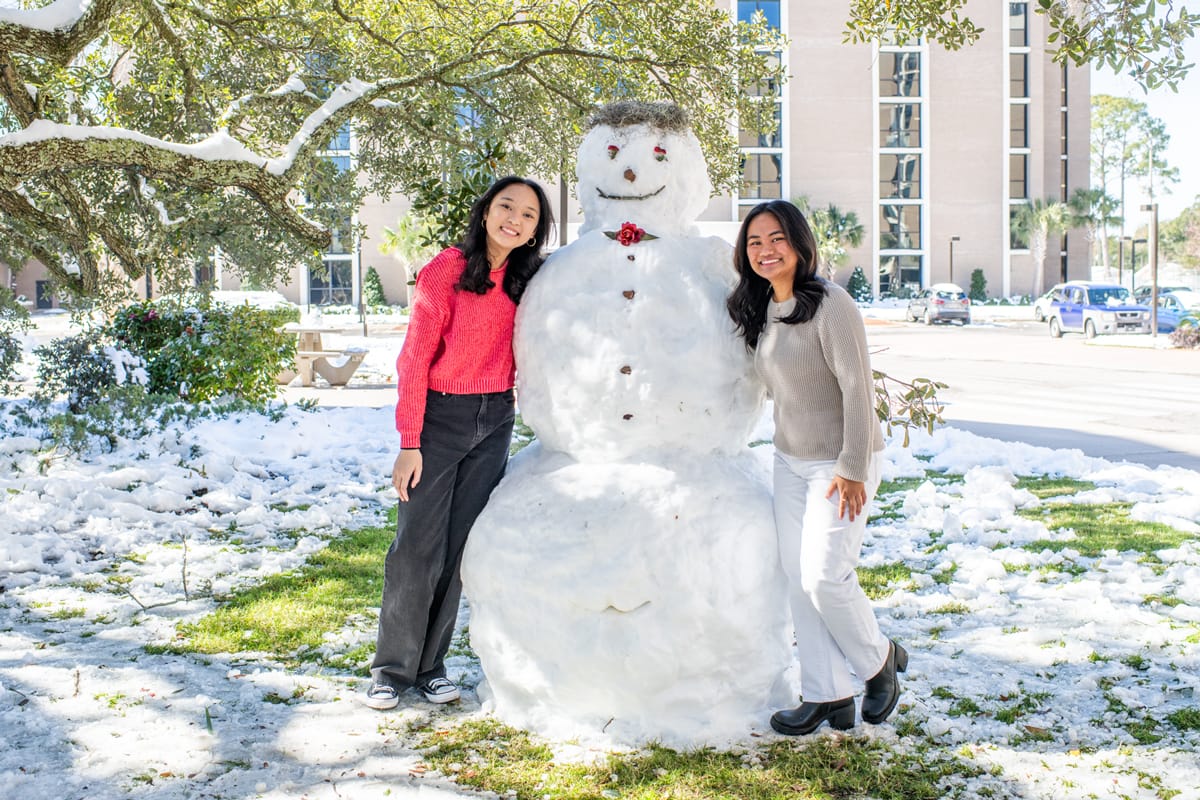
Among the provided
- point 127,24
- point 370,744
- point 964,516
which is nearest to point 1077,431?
point 964,516

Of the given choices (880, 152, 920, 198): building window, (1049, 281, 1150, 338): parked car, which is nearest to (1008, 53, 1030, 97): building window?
(880, 152, 920, 198): building window

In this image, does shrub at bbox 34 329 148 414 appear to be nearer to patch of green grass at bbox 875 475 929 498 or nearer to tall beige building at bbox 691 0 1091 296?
patch of green grass at bbox 875 475 929 498

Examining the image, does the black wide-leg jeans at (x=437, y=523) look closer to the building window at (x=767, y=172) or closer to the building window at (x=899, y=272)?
the building window at (x=767, y=172)

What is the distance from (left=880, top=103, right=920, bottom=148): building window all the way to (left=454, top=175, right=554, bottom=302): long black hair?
1840 inches

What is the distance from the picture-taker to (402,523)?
11.1ft

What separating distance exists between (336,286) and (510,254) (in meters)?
45.2

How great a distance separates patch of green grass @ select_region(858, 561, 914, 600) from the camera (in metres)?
4.92

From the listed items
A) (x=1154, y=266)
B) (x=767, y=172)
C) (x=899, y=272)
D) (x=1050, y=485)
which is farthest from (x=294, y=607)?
(x=899, y=272)

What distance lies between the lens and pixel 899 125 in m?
46.6

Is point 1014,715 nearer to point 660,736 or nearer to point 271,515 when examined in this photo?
point 660,736

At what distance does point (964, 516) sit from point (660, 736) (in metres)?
3.91

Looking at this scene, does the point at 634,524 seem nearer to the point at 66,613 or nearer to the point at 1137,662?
the point at 1137,662

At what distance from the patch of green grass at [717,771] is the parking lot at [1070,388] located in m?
1.77

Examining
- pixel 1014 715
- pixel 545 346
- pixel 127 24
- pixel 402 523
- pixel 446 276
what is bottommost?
pixel 1014 715
